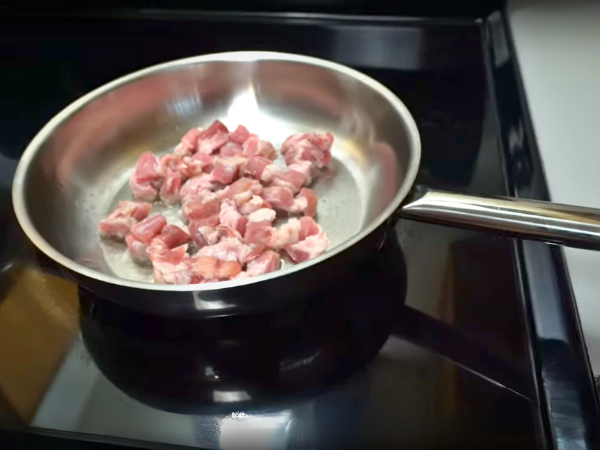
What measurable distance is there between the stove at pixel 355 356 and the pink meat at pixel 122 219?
0.08 m

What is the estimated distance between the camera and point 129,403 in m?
0.55

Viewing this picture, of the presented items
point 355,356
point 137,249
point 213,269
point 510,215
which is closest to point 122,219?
point 137,249

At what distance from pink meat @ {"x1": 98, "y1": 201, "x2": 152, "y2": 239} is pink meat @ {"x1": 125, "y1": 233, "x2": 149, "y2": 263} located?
21 mm

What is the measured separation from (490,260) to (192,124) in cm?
46

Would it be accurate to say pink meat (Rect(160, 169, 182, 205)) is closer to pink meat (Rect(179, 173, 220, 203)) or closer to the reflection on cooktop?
pink meat (Rect(179, 173, 220, 203))

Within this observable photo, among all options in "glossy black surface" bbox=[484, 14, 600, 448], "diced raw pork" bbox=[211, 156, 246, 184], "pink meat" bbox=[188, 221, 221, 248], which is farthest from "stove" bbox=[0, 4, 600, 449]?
"diced raw pork" bbox=[211, 156, 246, 184]

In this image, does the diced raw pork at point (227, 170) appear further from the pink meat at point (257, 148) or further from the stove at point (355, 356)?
the stove at point (355, 356)

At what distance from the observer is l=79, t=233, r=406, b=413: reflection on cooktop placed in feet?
1.82

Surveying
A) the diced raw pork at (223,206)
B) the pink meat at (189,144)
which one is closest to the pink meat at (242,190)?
the diced raw pork at (223,206)

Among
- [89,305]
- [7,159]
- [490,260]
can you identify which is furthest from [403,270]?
[7,159]

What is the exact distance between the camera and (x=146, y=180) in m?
0.77

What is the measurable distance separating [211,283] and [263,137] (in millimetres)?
378

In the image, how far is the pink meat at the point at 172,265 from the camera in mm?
625

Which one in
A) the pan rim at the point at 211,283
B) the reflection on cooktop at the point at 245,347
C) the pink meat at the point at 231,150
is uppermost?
the pan rim at the point at 211,283
